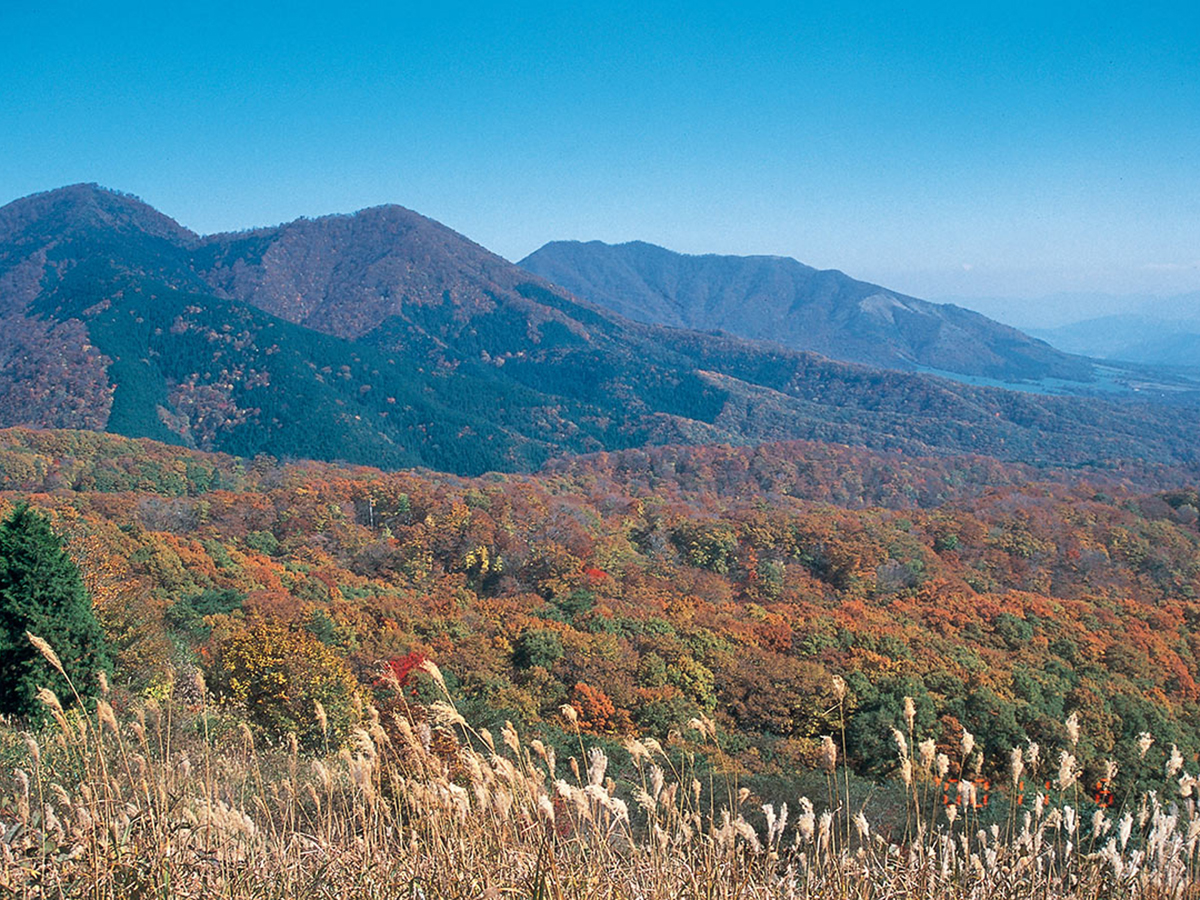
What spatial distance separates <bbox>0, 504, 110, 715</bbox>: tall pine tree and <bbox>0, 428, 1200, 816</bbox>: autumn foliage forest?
1.05 meters

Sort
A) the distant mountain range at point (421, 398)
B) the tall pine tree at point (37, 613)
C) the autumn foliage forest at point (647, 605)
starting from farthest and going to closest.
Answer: the distant mountain range at point (421, 398) → the autumn foliage forest at point (647, 605) → the tall pine tree at point (37, 613)

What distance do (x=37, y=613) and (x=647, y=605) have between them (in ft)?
58.8

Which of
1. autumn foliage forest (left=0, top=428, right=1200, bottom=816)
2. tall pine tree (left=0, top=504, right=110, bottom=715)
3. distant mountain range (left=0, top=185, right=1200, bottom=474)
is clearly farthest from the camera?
distant mountain range (left=0, top=185, right=1200, bottom=474)

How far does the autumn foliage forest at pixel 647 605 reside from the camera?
49.9 feet

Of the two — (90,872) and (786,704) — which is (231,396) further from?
(90,872)

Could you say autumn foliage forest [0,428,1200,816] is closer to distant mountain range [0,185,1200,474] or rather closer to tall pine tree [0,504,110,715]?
tall pine tree [0,504,110,715]

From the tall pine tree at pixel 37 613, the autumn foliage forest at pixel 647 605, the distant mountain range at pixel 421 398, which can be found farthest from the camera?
the distant mountain range at pixel 421 398

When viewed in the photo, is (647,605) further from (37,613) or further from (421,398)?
(421,398)

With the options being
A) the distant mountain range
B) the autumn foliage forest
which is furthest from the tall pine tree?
the distant mountain range

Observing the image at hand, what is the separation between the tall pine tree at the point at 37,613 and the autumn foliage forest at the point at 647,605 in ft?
3.45

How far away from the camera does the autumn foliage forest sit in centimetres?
1522

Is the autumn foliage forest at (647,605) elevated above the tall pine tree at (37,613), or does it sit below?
below

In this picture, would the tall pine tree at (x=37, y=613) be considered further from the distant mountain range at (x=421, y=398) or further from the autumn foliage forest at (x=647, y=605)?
the distant mountain range at (x=421, y=398)

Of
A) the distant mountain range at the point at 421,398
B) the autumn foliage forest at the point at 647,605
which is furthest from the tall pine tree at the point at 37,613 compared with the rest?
the distant mountain range at the point at 421,398
